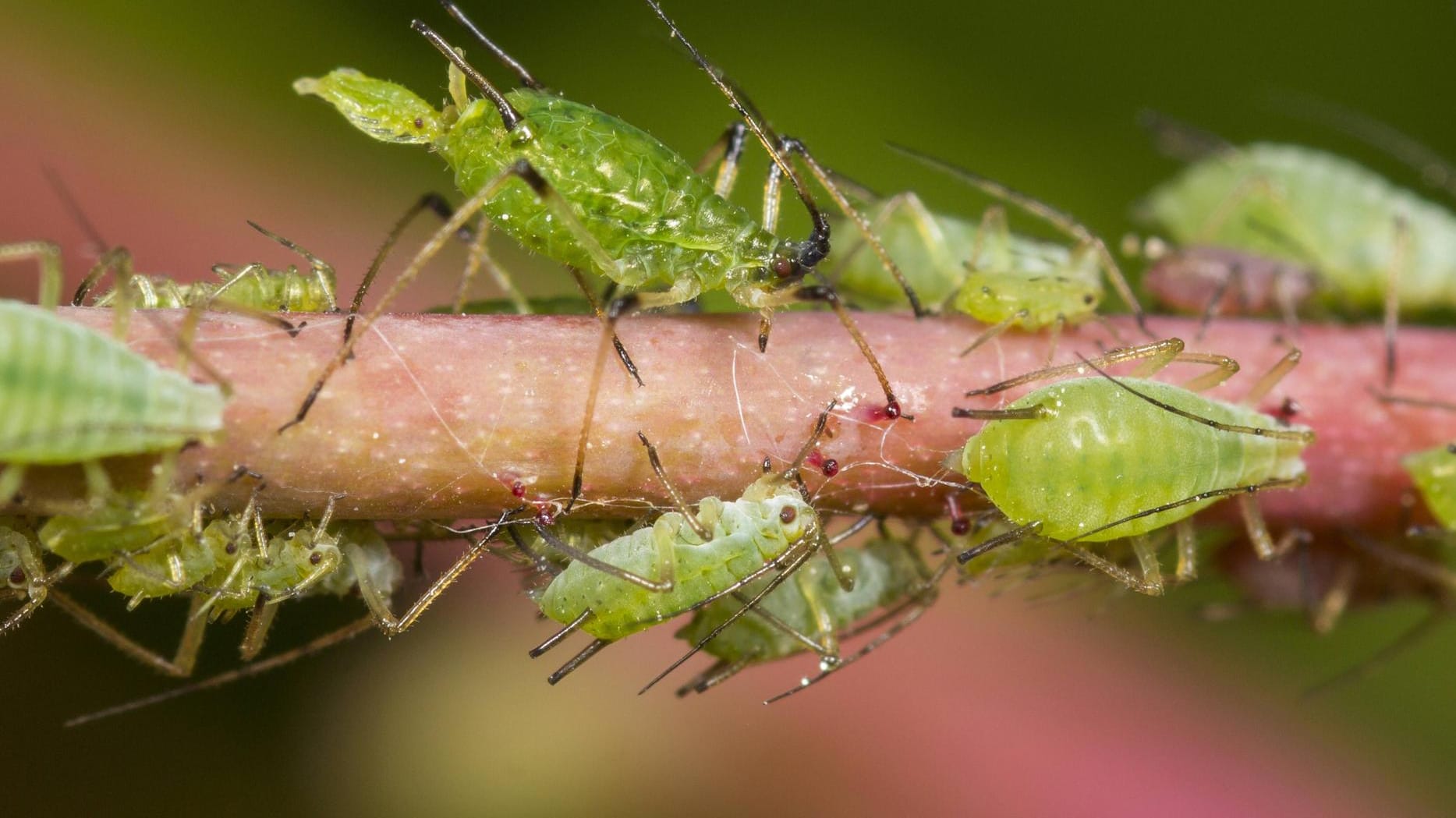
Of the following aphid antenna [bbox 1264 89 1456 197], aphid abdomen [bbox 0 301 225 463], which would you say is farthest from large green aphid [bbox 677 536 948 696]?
aphid antenna [bbox 1264 89 1456 197]

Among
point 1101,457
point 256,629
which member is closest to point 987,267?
point 1101,457

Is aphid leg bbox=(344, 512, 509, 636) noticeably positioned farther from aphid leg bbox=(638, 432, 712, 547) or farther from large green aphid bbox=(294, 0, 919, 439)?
large green aphid bbox=(294, 0, 919, 439)

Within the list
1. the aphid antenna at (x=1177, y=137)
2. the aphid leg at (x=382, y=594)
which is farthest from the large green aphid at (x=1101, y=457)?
the aphid antenna at (x=1177, y=137)

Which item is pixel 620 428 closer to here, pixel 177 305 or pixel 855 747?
pixel 177 305

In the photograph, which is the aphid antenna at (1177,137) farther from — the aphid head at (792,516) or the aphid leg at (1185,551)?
the aphid head at (792,516)

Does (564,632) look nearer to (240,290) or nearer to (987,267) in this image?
(240,290)

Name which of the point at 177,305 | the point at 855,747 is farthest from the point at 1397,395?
the point at 177,305
